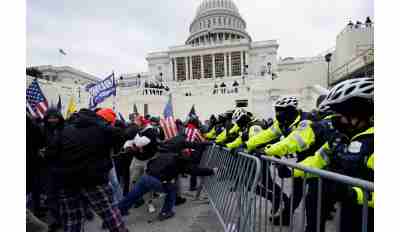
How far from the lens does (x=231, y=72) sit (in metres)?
54.5

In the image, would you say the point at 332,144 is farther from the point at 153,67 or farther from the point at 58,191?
the point at 153,67

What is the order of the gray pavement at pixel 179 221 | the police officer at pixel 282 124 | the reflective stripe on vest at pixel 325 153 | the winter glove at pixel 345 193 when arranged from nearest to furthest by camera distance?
the winter glove at pixel 345 193 < the reflective stripe on vest at pixel 325 153 < the police officer at pixel 282 124 < the gray pavement at pixel 179 221

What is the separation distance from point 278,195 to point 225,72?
5315 cm

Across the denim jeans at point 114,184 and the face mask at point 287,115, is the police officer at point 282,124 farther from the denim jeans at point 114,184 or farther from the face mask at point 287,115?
the denim jeans at point 114,184

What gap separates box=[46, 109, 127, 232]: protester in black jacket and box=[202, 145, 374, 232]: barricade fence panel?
4.62ft

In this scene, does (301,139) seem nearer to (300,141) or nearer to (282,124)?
(300,141)

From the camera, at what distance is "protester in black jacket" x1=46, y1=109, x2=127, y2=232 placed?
98.6 inches

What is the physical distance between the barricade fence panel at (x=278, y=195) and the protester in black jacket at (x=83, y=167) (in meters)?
1.41

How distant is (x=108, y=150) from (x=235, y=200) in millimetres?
1678

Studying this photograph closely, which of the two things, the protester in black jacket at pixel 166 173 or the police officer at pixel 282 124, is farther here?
the protester in black jacket at pixel 166 173

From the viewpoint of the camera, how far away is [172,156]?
3.75 metres

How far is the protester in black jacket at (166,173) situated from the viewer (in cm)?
360

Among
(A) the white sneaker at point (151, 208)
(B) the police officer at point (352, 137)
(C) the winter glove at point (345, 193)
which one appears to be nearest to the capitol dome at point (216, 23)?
(A) the white sneaker at point (151, 208)

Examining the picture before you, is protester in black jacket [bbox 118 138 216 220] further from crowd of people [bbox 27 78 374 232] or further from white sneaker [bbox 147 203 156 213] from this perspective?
white sneaker [bbox 147 203 156 213]
